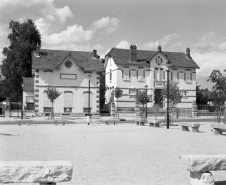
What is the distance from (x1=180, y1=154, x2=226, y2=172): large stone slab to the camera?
5523 millimetres

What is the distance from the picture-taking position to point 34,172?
495cm

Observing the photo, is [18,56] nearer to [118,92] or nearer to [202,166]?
[118,92]

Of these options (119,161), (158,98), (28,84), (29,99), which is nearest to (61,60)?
(28,84)

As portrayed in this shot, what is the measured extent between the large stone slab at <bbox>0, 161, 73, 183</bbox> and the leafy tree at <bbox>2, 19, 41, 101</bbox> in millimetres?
48969

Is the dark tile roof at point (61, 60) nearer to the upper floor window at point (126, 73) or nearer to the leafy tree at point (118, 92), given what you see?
the leafy tree at point (118, 92)

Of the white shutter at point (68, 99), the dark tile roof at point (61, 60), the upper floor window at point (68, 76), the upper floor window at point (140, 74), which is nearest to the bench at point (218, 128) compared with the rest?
the dark tile roof at point (61, 60)

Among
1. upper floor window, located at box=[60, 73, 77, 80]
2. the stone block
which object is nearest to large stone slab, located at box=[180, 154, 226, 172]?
A: the stone block

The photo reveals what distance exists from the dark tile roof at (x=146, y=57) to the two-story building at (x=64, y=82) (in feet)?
15.4

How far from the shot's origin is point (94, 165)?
324 inches

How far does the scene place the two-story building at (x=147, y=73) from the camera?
48.2 meters

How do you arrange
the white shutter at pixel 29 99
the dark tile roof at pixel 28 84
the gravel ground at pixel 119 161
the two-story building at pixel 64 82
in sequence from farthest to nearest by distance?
the dark tile roof at pixel 28 84 → the white shutter at pixel 29 99 → the two-story building at pixel 64 82 → the gravel ground at pixel 119 161

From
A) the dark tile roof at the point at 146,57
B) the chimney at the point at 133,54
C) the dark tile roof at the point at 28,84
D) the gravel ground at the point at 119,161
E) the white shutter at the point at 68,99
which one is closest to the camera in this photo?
the gravel ground at the point at 119,161

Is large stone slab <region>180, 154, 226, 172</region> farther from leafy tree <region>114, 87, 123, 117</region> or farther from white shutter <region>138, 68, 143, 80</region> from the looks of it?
white shutter <region>138, 68, 143, 80</region>

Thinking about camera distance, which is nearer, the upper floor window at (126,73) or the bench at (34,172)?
the bench at (34,172)
